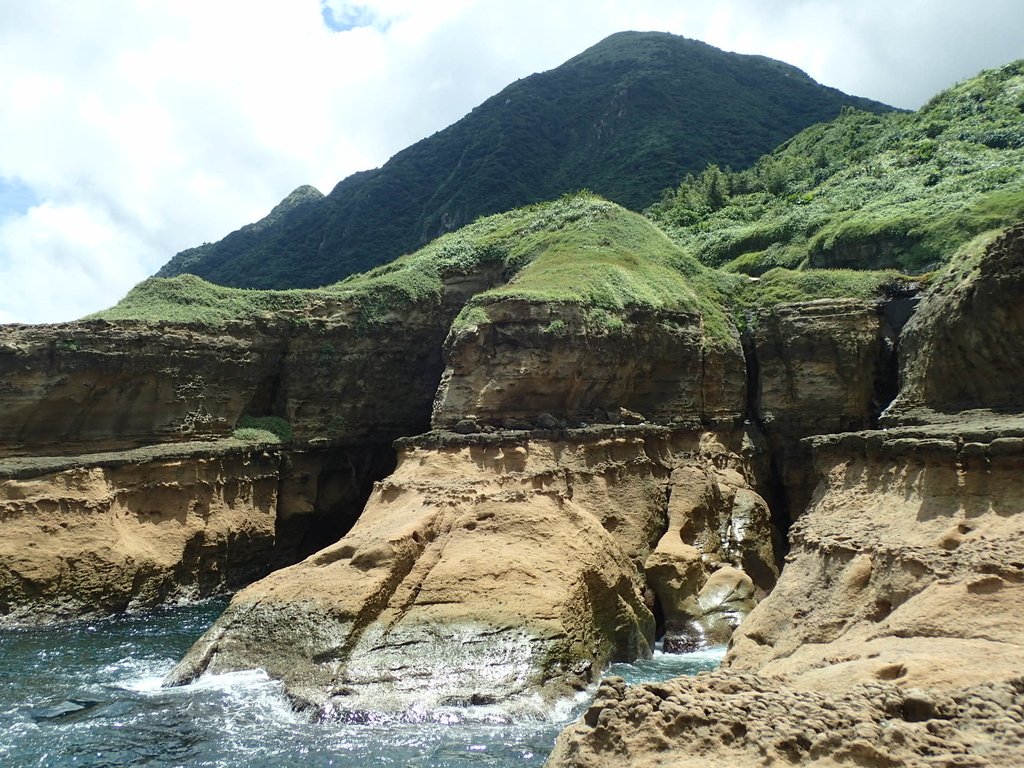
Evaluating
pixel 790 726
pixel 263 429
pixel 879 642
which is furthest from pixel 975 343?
pixel 263 429

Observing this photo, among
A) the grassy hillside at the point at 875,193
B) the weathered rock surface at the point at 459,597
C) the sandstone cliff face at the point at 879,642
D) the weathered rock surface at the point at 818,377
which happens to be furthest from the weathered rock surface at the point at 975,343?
the grassy hillside at the point at 875,193

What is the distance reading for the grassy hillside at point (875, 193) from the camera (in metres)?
34.9

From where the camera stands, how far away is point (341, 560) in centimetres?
1870

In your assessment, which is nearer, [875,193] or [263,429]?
[263,429]

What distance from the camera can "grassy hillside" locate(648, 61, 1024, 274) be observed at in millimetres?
34938

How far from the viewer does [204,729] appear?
14055 mm

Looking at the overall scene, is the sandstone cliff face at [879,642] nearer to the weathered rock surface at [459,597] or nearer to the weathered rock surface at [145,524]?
the weathered rock surface at [459,597]

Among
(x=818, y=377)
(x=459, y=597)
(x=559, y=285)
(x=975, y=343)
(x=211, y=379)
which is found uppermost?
(x=559, y=285)

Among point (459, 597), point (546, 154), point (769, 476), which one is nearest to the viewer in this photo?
point (459, 597)

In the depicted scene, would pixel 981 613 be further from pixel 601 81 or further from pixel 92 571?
pixel 601 81

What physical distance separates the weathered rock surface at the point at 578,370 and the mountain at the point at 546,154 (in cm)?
4051

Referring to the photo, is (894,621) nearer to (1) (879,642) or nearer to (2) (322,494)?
(1) (879,642)

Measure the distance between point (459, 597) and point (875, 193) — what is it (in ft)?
127

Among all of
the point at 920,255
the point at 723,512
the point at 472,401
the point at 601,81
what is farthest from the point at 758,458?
the point at 601,81
